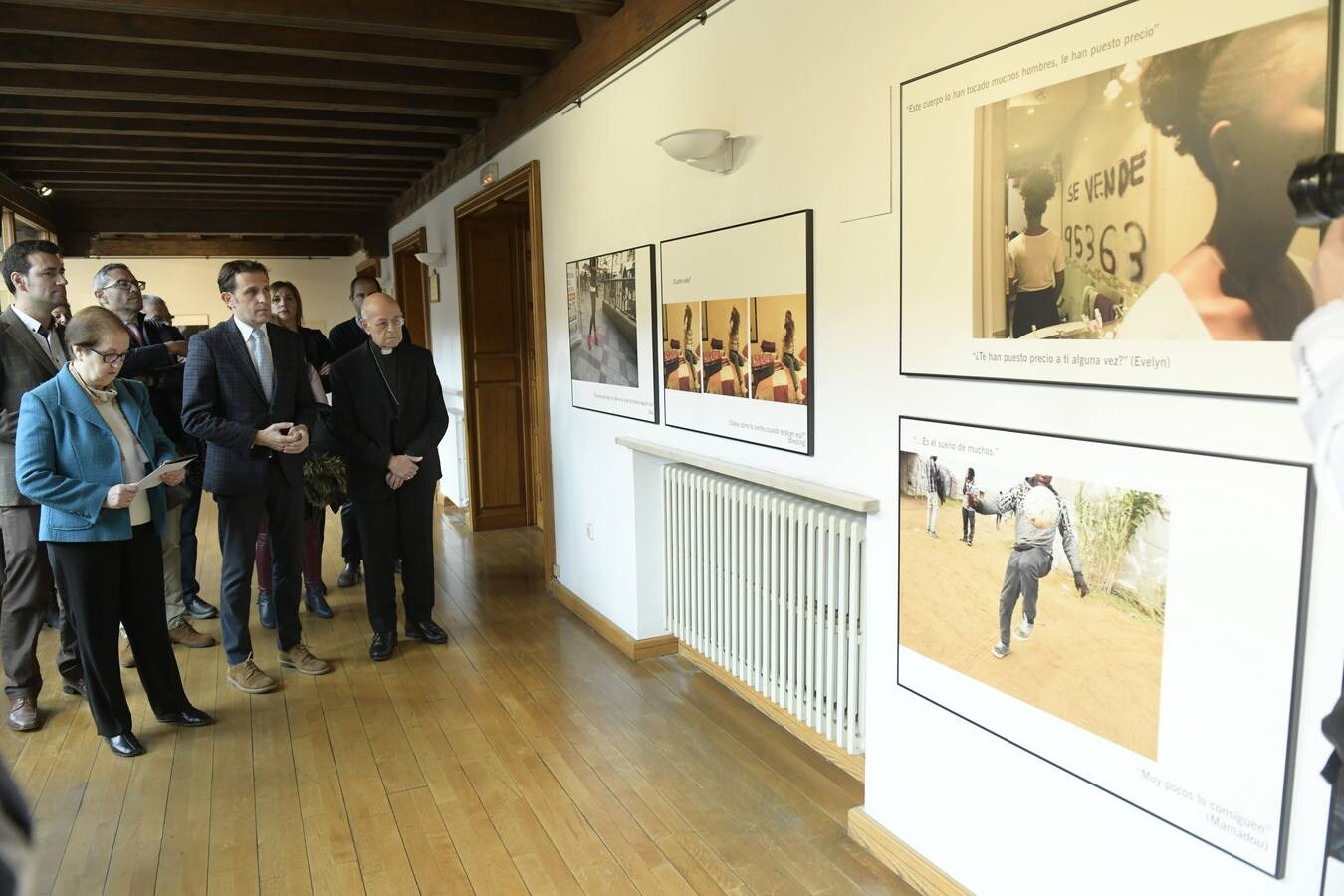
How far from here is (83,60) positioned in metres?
4.27

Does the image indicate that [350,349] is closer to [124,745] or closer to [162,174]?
[124,745]

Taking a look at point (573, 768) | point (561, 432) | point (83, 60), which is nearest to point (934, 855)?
point (573, 768)

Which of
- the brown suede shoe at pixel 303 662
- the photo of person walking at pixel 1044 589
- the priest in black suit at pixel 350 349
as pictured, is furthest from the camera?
the priest in black suit at pixel 350 349

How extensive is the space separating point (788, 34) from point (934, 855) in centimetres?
250

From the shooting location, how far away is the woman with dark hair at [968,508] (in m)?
2.18

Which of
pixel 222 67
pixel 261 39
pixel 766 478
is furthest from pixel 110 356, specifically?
pixel 766 478

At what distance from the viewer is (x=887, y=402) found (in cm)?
247

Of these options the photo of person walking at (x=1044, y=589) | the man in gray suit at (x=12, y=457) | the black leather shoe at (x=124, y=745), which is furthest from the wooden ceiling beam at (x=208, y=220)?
the photo of person walking at (x=1044, y=589)

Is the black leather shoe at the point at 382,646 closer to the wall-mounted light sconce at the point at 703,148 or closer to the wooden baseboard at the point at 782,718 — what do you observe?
the wooden baseboard at the point at 782,718

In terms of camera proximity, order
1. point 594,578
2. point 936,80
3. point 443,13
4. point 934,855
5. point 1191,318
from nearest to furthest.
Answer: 1. point 1191,318
2. point 936,80
3. point 934,855
4. point 443,13
5. point 594,578

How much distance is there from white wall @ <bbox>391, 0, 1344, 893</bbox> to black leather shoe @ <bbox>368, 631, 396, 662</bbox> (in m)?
1.65

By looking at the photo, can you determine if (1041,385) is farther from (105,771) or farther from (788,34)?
(105,771)

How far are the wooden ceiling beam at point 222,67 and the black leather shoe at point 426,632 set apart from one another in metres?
2.91

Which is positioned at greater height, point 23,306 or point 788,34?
point 788,34
